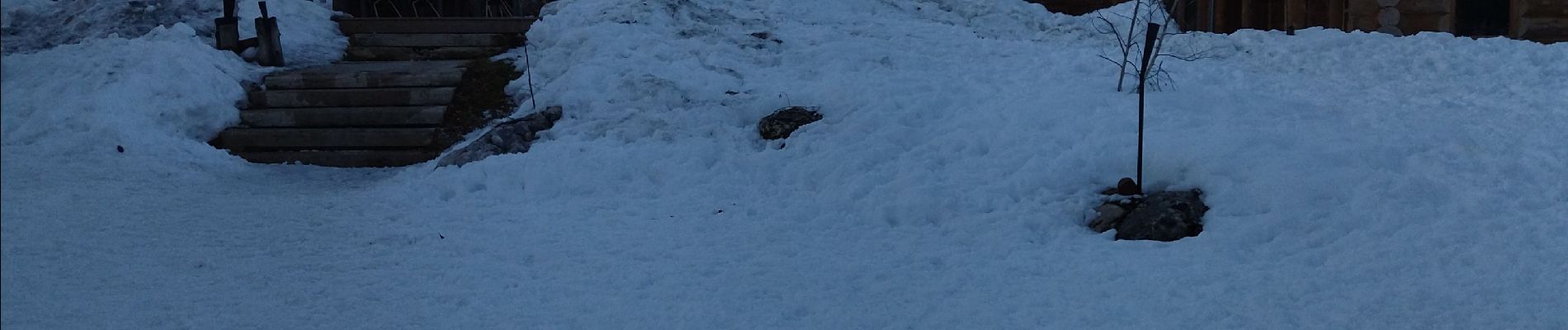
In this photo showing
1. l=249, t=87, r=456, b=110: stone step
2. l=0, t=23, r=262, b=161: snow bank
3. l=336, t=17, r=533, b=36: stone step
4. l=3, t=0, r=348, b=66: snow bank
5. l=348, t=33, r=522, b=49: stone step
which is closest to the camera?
l=0, t=23, r=262, b=161: snow bank

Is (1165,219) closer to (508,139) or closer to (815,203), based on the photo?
(815,203)

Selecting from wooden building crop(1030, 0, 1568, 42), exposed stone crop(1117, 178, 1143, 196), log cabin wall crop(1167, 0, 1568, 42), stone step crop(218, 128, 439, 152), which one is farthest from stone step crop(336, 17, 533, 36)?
exposed stone crop(1117, 178, 1143, 196)

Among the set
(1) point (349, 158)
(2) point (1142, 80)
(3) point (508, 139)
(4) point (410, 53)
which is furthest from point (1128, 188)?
(4) point (410, 53)

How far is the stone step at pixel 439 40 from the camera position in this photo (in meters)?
11.4

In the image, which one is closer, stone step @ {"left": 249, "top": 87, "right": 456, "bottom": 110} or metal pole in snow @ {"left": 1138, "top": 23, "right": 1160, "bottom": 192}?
metal pole in snow @ {"left": 1138, "top": 23, "right": 1160, "bottom": 192}

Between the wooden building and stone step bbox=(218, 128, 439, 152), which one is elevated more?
the wooden building

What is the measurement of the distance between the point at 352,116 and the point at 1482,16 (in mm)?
14936

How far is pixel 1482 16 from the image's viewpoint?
1680cm

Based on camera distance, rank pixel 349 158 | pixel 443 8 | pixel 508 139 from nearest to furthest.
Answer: pixel 508 139
pixel 349 158
pixel 443 8

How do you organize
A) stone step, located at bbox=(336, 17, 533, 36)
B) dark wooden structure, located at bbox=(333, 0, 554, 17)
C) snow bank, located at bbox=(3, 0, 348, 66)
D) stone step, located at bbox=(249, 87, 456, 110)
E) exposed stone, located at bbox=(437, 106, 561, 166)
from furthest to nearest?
dark wooden structure, located at bbox=(333, 0, 554, 17) → stone step, located at bbox=(336, 17, 533, 36) → snow bank, located at bbox=(3, 0, 348, 66) → stone step, located at bbox=(249, 87, 456, 110) → exposed stone, located at bbox=(437, 106, 561, 166)

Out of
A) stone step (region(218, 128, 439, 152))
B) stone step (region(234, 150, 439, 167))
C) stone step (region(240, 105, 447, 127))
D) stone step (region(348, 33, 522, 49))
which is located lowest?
stone step (region(234, 150, 439, 167))

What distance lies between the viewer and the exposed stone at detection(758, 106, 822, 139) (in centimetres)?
830

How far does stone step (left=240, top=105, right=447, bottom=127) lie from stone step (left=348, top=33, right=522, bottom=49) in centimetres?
226

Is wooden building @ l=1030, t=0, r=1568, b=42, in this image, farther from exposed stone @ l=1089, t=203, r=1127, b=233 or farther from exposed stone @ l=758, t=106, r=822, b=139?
exposed stone @ l=1089, t=203, r=1127, b=233
